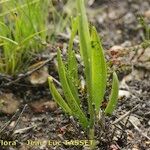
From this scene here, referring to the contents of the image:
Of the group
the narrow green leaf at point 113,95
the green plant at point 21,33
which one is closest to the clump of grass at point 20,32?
the green plant at point 21,33

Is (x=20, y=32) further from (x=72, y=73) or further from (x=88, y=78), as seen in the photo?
(x=88, y=78)

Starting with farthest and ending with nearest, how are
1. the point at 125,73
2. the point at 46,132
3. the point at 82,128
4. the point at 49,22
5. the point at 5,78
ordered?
1. the point at 49,22
2. the point at 125,73
3. the point at 5,78
4. the point at 46,132
5. the point at 82,128

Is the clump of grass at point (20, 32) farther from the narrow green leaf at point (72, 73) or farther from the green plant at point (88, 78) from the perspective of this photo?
the green plant at point (88, 78)

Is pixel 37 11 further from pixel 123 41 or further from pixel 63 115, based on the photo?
pixel 123 41

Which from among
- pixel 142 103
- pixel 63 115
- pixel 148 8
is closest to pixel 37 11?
pixel 63 115

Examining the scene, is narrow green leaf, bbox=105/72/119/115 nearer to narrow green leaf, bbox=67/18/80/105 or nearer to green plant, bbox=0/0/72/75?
narrow green leaf, bbox=67/18/80/105

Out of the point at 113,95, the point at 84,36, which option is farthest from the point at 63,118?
the point at 84,36
